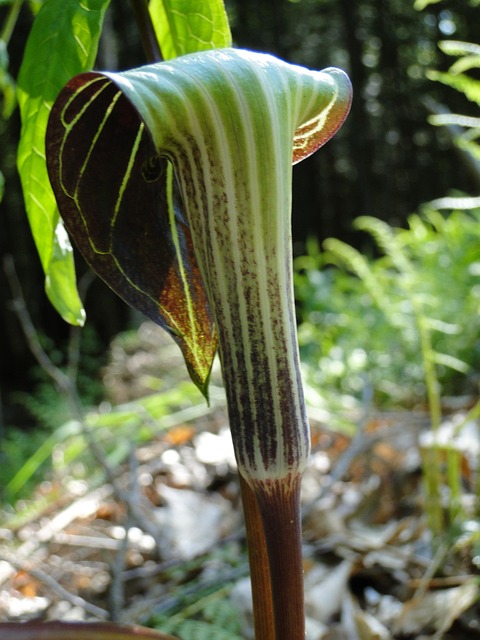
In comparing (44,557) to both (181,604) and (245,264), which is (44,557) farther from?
(245,264)

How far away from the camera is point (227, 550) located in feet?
3.45

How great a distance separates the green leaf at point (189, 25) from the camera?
1.82 ft

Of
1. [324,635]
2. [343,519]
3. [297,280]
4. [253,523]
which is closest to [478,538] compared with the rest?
[324,635]

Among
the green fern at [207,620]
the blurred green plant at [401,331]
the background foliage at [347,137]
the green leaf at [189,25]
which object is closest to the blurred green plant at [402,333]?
the blurred green plant at [401,331]

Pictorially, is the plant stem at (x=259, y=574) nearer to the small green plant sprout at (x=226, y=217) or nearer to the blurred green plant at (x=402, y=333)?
the small green plant sprout at (x=226, y=217)

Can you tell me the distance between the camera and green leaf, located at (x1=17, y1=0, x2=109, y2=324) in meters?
0.51

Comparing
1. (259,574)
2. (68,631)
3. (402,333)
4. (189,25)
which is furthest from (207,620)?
(402,333)

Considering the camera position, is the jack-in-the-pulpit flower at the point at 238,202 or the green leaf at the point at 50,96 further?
the green leaf at the point at 50,96

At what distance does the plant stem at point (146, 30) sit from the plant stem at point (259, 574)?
0.33 metres

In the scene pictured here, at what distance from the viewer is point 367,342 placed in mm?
2012

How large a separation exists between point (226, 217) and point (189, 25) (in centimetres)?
24

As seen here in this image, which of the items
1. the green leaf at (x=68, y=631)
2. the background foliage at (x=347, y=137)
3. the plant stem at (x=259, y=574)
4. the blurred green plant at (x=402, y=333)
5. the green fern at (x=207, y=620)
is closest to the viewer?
the green leaf at (x=68, y=631)

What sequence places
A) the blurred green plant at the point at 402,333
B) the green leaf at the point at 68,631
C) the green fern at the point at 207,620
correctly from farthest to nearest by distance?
the blurred green plant at the point at 402,333, the green fern at the point at 207,620, the green leaf at the point at 68,631

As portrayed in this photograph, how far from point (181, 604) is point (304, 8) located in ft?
25.9
